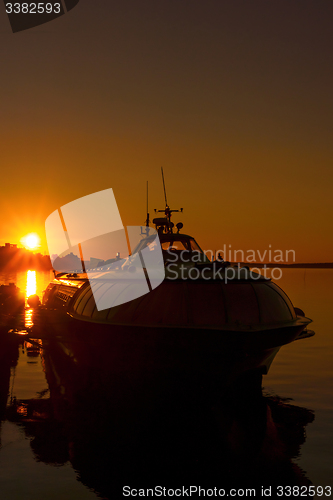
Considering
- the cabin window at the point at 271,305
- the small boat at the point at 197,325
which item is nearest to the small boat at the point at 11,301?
the small boat at the point at 197,325

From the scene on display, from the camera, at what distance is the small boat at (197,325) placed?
1297 cm

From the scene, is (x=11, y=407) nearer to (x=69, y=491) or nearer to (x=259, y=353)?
(x=69, y=491)

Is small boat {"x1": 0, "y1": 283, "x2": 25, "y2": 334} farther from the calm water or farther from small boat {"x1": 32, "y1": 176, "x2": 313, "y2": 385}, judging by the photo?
small boat {"x1": 32, "y1": 176, "x2": 313, "y2": 385}

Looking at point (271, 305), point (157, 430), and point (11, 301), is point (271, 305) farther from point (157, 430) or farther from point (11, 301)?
point (11, 301)

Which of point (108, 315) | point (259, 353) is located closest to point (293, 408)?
point (259, 353)

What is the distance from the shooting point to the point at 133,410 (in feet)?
46.2

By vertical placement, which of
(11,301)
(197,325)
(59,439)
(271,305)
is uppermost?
(11,301)

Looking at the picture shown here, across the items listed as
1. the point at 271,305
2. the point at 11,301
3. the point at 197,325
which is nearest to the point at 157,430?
the point at 197,325

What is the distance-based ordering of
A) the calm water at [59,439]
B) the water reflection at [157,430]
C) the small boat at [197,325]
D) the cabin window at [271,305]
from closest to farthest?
the calm water at [59,439] → the water reflection at [157,430] → the small boat at [197,325] → the cabin window at [271,305]

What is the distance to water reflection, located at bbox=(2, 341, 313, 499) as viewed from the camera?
10.4 meters

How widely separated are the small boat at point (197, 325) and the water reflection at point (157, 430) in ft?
1.75

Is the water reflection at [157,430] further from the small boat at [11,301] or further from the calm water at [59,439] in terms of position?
the small boat at [11,301]

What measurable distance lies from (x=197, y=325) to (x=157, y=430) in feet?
10.4

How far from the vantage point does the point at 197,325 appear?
42.5 feet
